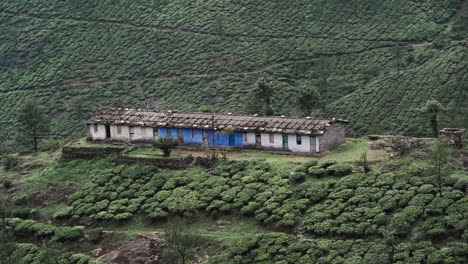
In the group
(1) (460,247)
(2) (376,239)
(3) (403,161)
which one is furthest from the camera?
(3) (403,161)

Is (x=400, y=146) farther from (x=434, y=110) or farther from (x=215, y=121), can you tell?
(x=215, y=121)

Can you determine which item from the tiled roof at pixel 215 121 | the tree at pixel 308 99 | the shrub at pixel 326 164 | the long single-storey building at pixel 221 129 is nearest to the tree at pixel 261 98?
the tree at pixel 308 99

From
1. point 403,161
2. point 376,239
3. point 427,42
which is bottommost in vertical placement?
point 376,239

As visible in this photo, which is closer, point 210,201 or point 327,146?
point 210,201

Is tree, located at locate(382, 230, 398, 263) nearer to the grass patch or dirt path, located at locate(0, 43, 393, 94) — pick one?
the grass patch

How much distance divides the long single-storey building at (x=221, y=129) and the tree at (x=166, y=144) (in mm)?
2526

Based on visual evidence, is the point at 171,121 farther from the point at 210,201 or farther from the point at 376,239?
the point at 376,239

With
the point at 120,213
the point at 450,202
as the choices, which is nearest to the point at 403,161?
the point at 450,202

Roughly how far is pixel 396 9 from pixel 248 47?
20911 millimetres

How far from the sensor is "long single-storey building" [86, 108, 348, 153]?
156 feet

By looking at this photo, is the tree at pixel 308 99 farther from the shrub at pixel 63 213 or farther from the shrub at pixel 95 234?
the shrub at pixel 95 234

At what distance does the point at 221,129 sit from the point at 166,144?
451cm

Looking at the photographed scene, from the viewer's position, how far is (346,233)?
3612 centimetres

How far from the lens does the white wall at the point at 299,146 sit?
47344mm
